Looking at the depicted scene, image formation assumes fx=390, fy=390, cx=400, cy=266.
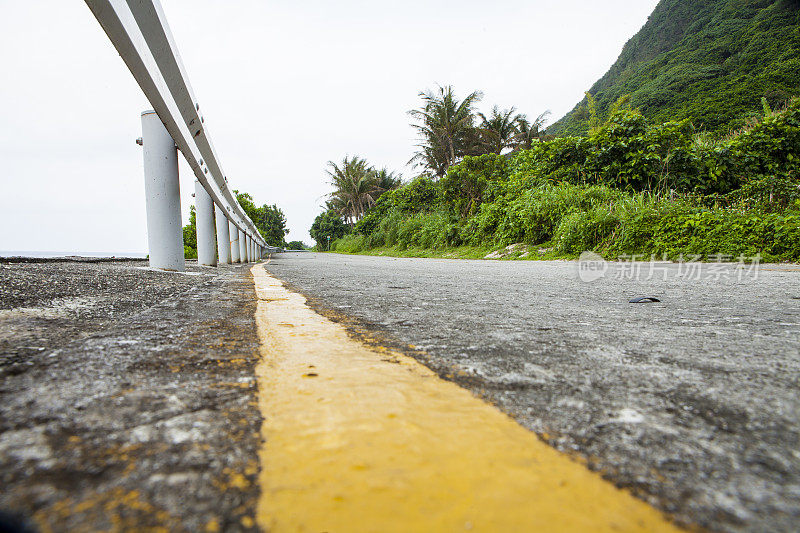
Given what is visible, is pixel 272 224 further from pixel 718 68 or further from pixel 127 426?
pixel 127 426

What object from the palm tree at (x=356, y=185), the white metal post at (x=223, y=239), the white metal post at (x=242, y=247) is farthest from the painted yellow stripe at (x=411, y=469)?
the palm tree at (x=356, y=185)

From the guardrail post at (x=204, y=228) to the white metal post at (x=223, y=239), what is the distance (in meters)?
1.08

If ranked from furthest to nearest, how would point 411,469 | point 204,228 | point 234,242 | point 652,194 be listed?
point 652,194 < point 234,242 < point 204,228 < point 411,469

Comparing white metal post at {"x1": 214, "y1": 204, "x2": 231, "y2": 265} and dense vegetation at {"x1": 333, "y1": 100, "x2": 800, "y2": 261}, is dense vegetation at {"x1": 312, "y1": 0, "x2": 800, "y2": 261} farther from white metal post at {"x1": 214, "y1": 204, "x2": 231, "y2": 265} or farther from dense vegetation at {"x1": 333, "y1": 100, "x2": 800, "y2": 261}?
white metal post at {"x1": 214, "y1": 204, "x2": 231, "y2": 265}

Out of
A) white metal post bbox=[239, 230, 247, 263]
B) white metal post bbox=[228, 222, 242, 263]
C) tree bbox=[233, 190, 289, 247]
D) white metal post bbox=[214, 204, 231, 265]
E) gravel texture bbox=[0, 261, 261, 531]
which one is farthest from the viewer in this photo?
tree bbox=[233, 190, 289, 247]

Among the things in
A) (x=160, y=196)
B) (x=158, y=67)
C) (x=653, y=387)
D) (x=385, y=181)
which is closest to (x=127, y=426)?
(x=653, y=387)

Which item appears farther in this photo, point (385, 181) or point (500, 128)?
point (385, 181)


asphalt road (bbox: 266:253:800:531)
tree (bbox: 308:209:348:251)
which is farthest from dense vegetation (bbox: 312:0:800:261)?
tree (bbox: 308:209:348:251)

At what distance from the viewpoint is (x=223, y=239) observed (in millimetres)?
6418

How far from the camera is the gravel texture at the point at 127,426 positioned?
0.32 meters

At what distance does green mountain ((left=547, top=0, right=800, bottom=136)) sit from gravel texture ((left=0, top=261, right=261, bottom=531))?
22.8 metres

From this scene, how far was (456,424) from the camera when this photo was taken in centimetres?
51

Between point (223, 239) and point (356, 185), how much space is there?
3225cm

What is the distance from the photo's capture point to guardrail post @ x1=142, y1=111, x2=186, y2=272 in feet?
9.95
